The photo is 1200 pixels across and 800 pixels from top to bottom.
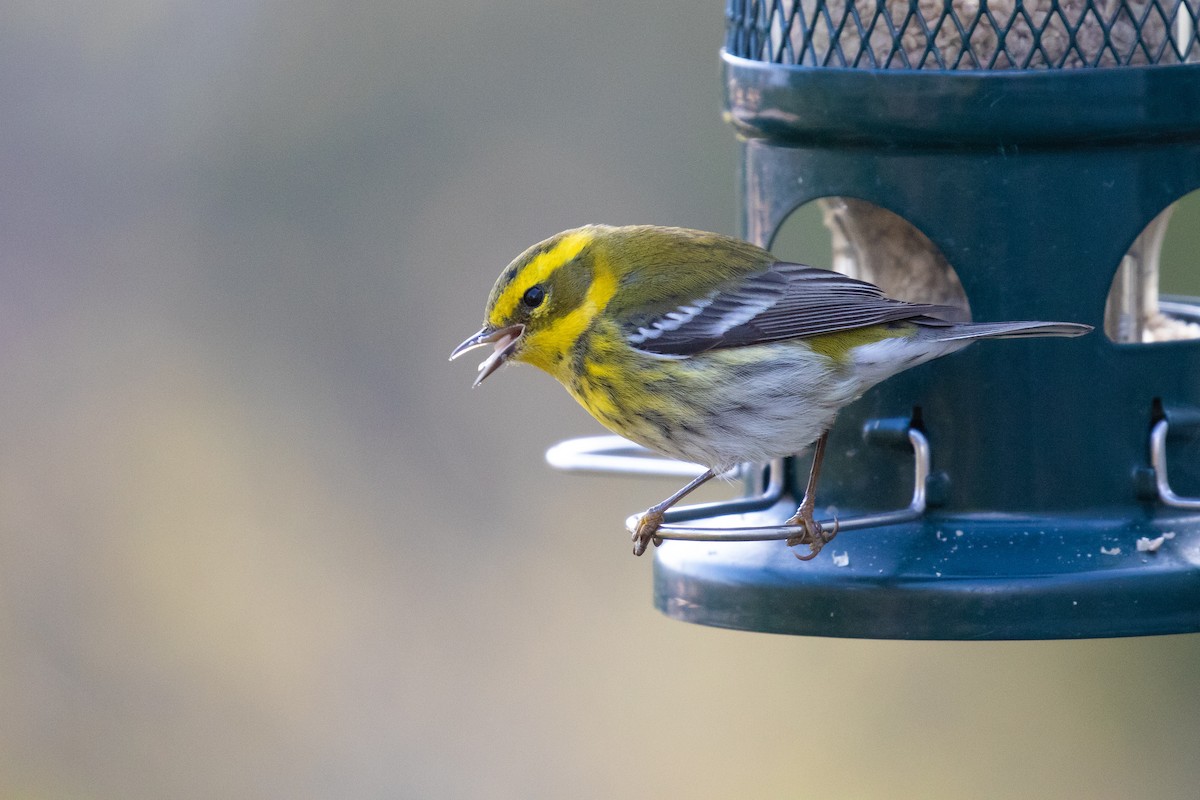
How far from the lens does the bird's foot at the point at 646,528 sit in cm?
451

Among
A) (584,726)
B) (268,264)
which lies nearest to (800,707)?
(584,726)

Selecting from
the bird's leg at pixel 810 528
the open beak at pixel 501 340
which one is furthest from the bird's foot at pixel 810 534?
the open beak at pixel 501 340

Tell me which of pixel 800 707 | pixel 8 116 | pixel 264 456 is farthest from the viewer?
pixel 8 116

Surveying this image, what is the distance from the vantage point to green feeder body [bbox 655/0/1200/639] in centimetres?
453

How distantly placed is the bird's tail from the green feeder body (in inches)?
11.2

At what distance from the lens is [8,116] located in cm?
1039

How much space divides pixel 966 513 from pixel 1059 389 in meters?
0.40

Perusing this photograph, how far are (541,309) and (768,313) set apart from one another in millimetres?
609

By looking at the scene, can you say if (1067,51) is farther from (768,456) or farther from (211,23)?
(211,23)

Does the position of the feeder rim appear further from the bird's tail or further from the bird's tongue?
the bird's tongue

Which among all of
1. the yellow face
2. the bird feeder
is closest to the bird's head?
the yellow face

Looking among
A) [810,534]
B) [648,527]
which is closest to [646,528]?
[648,527]

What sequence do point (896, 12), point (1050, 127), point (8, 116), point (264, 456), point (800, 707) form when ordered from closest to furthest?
point (1050, 127) < point (896, 12) < point (800, 707) < point (264, 456) < point (8, 116)

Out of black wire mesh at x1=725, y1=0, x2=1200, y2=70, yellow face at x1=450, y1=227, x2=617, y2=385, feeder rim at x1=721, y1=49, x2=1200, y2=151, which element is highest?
black wire mesh at x1=725, y1=0, x2=1200, y2=70
